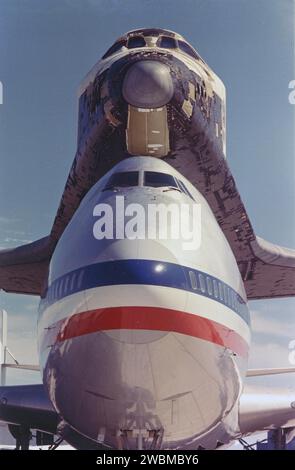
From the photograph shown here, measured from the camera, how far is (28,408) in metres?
10.9

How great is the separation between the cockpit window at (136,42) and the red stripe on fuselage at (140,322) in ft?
28.0

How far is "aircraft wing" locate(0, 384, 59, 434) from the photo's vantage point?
10.7 metres

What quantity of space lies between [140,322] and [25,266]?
36.2 ft

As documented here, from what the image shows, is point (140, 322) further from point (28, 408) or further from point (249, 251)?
point (249, 251)

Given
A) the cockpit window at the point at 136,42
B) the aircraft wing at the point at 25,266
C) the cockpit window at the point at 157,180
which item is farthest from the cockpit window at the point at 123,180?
the aircraft wing at the point at 25,266

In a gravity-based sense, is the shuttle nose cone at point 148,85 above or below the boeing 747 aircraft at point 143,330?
above

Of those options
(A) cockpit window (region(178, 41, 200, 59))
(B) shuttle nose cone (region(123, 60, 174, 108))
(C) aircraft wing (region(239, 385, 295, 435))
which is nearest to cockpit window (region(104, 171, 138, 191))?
(B) shuttle nose cone (region(123, 60, 174, 108))

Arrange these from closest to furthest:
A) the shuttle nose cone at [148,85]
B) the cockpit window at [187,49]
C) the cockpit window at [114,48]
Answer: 1. the shuttle nose cone at [148,85]
2. the cockpit window at [114,48]
3. the cockpit window at [187,49]

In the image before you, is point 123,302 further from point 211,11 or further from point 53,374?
point 211,11

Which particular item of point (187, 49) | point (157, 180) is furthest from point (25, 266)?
point (157, 180)

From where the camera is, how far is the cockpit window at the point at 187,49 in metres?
13.8

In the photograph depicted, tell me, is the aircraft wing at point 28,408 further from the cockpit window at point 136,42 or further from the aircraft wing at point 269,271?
the cockpit window at point 136,42
